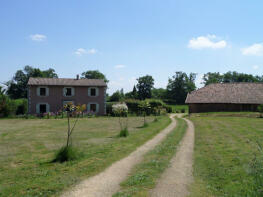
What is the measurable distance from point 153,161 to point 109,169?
1.77 m

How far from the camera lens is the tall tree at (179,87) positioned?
81481 millimetres

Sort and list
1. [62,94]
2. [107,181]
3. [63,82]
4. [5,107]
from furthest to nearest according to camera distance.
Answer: [63,82] < [62,94] < [5,107] < [107,181]

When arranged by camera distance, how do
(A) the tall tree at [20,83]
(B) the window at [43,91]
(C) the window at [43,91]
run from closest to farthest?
(C) the window at [43,91]
(B) the window at [43,91]
(A) the tall tree at [20,83]

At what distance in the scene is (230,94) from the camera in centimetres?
4059

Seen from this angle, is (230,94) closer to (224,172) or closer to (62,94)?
(62,94)

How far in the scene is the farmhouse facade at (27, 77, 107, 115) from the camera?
112 ft

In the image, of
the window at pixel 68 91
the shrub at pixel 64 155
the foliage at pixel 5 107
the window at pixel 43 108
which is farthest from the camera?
the window at pixel 68 91

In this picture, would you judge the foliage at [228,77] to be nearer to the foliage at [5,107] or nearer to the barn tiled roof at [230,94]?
the barn tiled roof at [230,94]

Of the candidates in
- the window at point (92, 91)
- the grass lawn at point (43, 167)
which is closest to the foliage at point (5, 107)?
the window at point (92, 91)

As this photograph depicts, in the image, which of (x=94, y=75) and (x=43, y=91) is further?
(x=94, y=75)

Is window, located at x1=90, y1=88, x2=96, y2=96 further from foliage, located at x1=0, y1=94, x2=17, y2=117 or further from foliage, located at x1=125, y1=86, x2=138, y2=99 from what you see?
foliage, located at x1=125, y1=86, x2=138, y2=99

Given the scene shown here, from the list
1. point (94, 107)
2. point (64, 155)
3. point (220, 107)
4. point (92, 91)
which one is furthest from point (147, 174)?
point (220, 107)

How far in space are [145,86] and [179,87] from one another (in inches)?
483

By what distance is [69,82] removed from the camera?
36.1m
